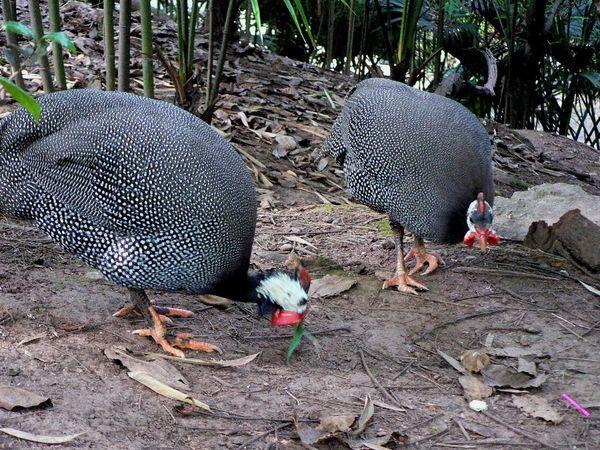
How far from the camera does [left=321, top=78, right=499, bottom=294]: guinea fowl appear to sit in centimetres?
463

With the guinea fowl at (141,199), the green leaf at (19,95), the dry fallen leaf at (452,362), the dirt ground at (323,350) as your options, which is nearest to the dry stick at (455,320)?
the dirt ground at (323,350)

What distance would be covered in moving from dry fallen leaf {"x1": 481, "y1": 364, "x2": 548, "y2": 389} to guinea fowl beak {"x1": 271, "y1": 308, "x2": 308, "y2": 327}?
0.97 meters

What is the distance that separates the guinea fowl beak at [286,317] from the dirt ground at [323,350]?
0.24 meters

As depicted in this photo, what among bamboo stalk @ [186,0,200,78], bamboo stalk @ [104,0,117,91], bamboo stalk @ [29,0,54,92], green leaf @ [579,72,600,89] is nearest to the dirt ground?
bamboo stalk @ [29,0,54,92]

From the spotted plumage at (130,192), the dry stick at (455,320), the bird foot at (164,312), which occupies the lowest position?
the dry stick at (455,320)

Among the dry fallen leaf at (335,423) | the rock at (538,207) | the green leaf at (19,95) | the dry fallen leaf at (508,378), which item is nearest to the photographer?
the green leaf at (19,95)

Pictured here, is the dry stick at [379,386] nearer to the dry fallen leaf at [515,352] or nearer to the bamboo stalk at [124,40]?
the dry fallen leaf at [515,352]

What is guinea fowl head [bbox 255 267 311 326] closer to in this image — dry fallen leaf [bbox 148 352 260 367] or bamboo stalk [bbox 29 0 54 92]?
dry fallen leaf [bbox 148 352 260 367]

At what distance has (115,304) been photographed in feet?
13.8

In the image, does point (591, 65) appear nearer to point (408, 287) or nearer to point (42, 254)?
point (408, 287)

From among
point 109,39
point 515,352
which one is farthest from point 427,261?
point 109,39

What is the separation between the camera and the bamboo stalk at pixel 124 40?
15.4 ft

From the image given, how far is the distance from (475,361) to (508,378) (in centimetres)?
19

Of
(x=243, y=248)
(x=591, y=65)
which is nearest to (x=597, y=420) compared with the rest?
Answer: (x=243, y=248)
